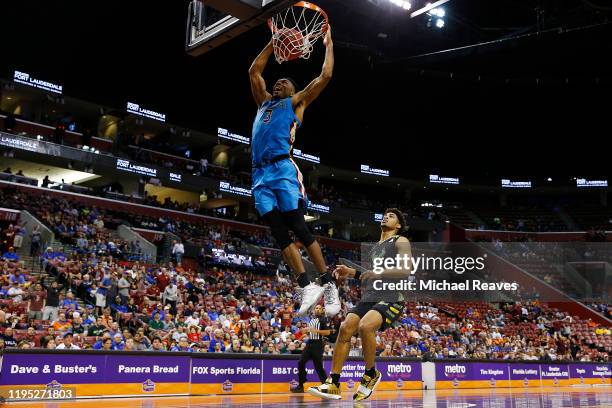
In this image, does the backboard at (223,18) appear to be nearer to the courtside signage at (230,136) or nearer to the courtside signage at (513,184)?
the courtside signage at (230,136)

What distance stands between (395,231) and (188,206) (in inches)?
1145

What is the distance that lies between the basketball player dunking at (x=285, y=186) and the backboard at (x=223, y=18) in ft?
2.43

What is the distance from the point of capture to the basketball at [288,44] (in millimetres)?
6945

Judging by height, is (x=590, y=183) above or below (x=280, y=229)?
above

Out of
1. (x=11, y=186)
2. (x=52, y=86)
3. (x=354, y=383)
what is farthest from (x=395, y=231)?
(x=52, y=86)

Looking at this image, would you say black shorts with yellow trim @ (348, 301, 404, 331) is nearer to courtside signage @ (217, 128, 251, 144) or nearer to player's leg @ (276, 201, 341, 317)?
player's leg @ (276, 201, 341, 317)

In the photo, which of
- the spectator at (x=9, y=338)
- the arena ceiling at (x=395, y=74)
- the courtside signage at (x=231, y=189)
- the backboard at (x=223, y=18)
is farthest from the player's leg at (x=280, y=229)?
the courtside signage at (x=231, y=189)

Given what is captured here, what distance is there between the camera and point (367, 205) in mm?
43906

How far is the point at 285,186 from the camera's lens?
19.8 feet

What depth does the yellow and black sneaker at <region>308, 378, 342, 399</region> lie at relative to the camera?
6.76 meters

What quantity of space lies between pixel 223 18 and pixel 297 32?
1002 mm

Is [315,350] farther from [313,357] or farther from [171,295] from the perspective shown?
[171,295]

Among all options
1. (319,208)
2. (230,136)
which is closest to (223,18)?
(230,136)

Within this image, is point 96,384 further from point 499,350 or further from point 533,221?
point 533,221
